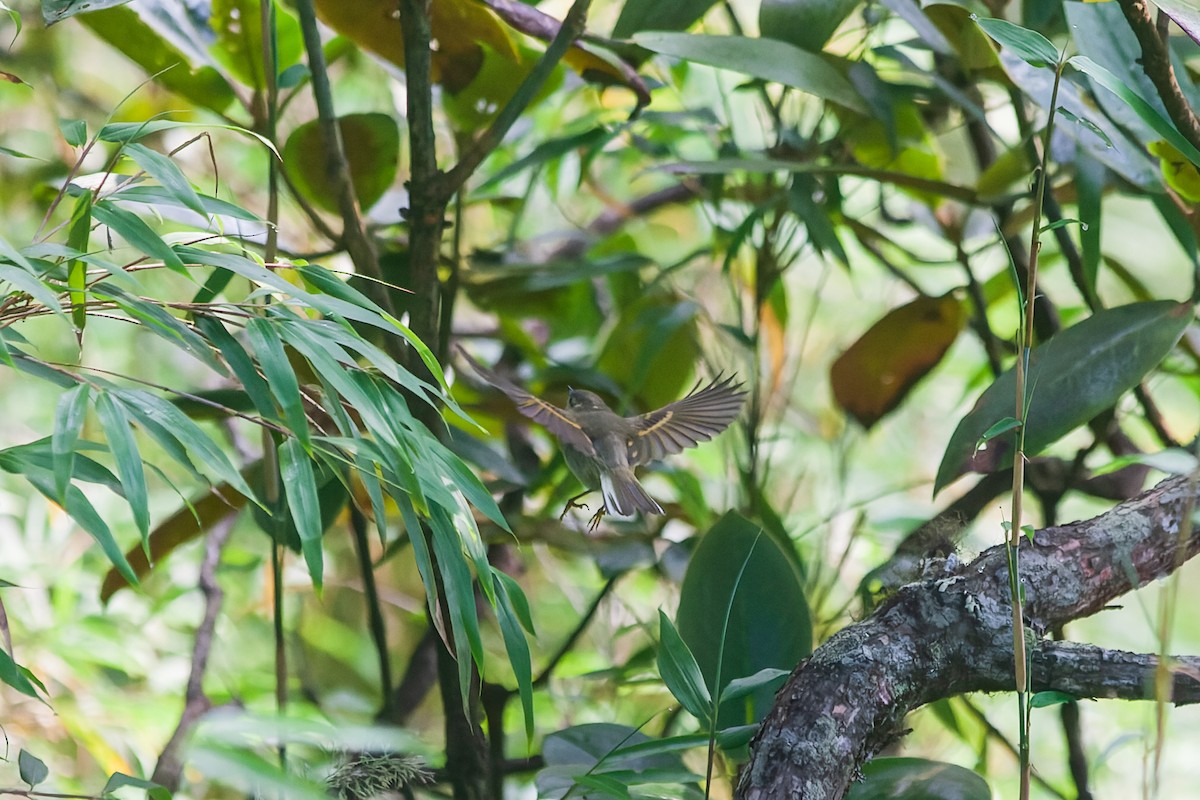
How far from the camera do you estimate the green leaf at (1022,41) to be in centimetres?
52

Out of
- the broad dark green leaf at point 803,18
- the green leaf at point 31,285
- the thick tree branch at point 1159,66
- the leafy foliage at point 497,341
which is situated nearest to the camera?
the green leaf at point 31,285

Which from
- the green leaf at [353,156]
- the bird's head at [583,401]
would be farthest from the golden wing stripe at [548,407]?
the green leaf at [353,156]

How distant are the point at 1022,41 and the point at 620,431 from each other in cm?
52

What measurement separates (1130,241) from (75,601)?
6.14ft

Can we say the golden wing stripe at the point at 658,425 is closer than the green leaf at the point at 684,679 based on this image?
No

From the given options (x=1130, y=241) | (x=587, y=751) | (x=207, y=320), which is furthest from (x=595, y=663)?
(x=1130, y=241)

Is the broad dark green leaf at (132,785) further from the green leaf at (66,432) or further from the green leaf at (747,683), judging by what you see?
the green leaf at (747,683)

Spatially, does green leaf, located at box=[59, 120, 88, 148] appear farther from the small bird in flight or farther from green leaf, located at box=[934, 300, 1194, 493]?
green leaf, located at box=[934, 300, 1194, 493]

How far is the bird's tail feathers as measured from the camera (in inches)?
32.5

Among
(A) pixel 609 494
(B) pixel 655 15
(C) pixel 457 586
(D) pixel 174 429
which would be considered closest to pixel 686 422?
(A) pixel 609 494

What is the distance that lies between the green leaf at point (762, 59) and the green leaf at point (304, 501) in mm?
432

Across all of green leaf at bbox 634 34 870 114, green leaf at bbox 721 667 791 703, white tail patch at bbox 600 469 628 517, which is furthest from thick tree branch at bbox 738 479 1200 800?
green leaf at bbox 634 34 870 114

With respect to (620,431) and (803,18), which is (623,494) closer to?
(620,431)

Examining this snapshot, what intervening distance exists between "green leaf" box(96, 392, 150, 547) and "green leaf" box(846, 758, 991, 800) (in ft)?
1.31
